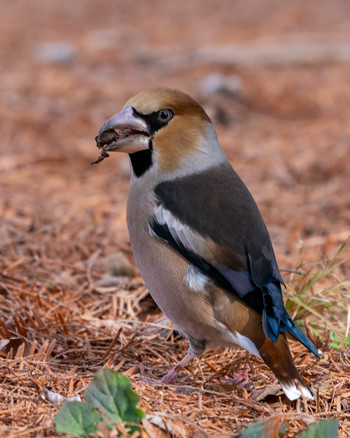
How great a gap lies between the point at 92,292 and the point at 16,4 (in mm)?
12872

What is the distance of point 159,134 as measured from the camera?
342 centimetres

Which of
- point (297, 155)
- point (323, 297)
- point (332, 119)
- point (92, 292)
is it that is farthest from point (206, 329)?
point (332, 119)

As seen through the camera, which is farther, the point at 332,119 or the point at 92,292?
the point at 332,119

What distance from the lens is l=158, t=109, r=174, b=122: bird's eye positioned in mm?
3434

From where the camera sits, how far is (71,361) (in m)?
3.54

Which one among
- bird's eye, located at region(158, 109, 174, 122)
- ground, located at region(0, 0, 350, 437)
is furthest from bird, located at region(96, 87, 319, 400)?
ground, located at region(0, 0, 350, 437)

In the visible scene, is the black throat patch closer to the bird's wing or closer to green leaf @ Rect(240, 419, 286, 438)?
the bird's wing

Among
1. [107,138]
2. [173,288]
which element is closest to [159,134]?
[107,138]

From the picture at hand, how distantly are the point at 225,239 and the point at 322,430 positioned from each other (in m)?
1.00

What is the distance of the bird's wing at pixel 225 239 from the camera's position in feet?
10.1

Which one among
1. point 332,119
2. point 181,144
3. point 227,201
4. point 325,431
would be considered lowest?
point 332,119

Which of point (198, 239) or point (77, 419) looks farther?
point (198, 239)

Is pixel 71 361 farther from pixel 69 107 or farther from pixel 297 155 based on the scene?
pixel 69 107

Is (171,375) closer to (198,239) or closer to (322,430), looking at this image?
(198,239)
